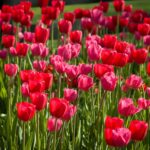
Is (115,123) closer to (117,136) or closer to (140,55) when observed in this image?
(117,136)

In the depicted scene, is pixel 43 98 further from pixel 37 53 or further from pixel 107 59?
pixel 37 53

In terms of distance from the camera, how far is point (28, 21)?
15.0ft

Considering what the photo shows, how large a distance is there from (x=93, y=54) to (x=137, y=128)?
1.00 meters

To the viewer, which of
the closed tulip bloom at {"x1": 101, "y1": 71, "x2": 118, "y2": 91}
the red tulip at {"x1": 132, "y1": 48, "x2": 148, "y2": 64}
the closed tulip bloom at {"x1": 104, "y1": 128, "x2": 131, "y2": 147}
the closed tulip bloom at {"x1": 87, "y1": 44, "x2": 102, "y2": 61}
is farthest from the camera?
the red tulip at {"x1": 132, "y1": 48, "x2": 148, "y2": 64}

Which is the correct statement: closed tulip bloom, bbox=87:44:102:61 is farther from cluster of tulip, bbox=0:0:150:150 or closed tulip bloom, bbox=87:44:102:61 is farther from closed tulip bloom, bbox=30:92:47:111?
closed tulip bloom, bbox=30:92:47:111

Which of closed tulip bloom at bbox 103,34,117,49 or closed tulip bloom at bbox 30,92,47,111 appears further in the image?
closed tulip bloom at bbox 103,34,117,49

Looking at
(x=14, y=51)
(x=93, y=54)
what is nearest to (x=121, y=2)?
(x=14, y=51)

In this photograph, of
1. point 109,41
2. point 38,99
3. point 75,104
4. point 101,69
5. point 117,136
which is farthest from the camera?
point 109,41

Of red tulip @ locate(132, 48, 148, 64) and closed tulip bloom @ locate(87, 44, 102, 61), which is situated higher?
closed tulip bloom @ locate(87, 44, 102, 61)

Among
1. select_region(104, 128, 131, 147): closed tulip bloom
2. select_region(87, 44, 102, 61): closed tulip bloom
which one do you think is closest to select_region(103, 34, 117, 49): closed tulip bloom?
select_region(87, 44, 102, 61): closed tulip bloom

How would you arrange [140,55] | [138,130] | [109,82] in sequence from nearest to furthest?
[138,130] < [109,82] < [140,55]

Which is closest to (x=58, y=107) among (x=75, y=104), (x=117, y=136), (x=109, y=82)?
(x=117, y=136)

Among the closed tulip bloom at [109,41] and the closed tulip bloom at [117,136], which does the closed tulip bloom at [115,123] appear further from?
the closed tulip bloom at [109,41]

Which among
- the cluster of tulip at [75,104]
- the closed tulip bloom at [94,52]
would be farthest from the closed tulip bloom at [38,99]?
the closed tulip bloom at [94,52]
